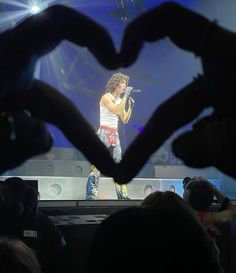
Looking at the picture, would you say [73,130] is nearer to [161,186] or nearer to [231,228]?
[231,228]

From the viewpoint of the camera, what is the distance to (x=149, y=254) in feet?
1.76

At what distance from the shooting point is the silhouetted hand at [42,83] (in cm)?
45

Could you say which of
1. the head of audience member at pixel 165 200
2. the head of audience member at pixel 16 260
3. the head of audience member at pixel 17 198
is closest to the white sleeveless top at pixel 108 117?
the head of audience member at pixel 17 198

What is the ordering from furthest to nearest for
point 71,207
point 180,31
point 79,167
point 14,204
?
point 79,167, point 71,207, point 14,204, point 180,31

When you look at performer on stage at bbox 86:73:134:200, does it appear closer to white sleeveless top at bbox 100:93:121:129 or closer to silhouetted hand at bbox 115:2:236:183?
white sleeveless top at bbox 100:93:121:129

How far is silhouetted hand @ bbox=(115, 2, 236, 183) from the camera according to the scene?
454 mm

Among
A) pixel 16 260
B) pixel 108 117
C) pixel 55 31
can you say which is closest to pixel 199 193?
pixel 16 260

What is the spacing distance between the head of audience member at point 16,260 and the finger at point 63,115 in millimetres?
291

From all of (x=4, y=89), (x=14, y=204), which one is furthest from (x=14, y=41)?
(x=14, y=204)

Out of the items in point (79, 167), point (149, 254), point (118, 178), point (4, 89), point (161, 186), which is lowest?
point (161, 186)

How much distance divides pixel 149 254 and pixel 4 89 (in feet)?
1.00

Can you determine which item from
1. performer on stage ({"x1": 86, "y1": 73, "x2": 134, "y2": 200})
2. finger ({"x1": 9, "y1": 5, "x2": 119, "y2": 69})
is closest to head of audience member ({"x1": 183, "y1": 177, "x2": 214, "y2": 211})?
finger ({"x1": 9, "y1": 5, "x2": 119, "y2": 69})

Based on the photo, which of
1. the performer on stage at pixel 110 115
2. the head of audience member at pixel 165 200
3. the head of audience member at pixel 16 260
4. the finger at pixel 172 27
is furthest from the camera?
the performer on stage at pixel 110 115

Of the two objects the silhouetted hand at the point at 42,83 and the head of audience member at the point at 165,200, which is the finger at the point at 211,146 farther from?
the head of audience member at the point at 165,200
